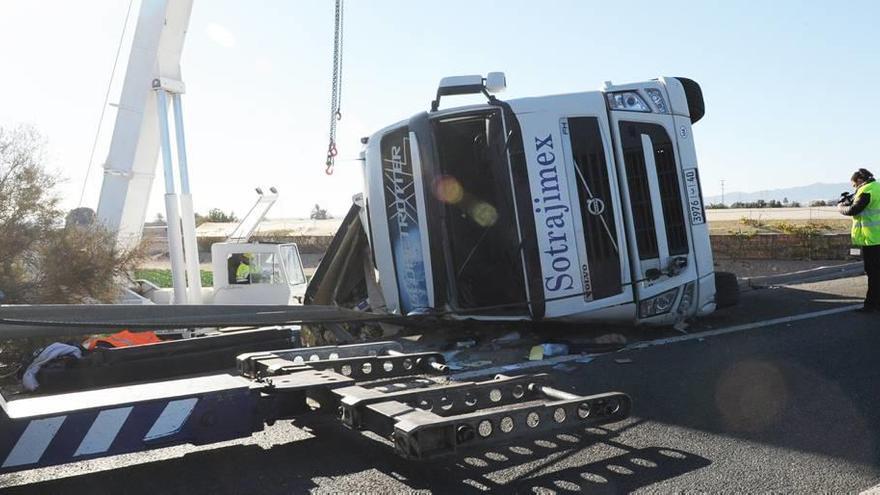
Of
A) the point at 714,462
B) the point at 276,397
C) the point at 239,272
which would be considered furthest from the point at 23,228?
the point at 714,462

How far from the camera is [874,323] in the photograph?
7520 millimetres

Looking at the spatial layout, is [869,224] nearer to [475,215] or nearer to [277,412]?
[475,215]

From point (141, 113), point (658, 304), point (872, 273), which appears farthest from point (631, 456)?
point (141, 113)

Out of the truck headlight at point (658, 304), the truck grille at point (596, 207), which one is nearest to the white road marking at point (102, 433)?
the truck grille at point (596, 207)

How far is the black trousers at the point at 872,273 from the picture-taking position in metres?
8.25

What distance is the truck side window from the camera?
22.7ft

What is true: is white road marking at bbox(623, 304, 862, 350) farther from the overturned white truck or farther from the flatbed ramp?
the flatbed ramp

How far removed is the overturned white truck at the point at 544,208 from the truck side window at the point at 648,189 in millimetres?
11

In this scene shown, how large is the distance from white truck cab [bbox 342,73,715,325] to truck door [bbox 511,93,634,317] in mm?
10

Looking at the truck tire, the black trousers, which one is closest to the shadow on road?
the truck tire

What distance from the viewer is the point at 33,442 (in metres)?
3.09

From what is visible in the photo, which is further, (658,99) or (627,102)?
(658,99)

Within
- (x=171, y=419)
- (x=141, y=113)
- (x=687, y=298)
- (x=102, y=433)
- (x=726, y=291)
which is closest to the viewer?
(x=102, y=433)

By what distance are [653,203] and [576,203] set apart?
0.85 metres
